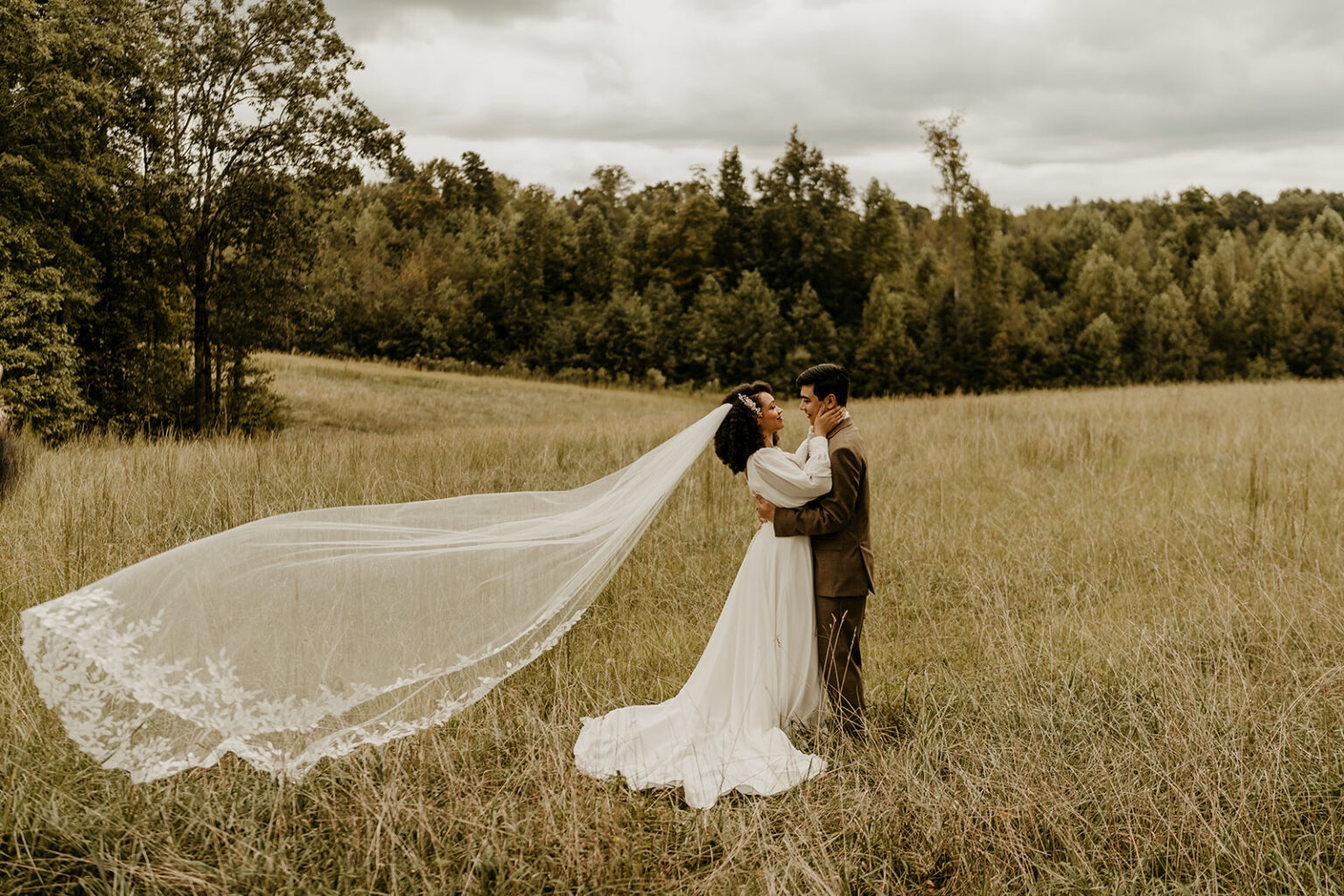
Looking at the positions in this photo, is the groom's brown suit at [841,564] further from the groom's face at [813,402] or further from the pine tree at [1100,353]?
the pine tree at [1100,353]

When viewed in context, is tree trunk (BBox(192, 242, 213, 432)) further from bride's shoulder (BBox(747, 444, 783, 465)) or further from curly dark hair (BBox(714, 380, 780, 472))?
bride's shoulder (BBox(747, 444, 783, 465))

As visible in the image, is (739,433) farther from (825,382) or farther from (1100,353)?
(1100,353)

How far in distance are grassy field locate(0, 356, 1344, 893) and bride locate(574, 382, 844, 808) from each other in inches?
9.7

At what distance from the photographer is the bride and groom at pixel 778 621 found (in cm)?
405

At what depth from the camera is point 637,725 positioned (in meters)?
4.26

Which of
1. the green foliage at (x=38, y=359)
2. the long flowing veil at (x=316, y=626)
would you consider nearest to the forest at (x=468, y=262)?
the green foliage at (x=38, y=359)

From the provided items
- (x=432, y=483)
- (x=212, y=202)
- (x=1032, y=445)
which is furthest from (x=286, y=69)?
(x=1032, y=445)

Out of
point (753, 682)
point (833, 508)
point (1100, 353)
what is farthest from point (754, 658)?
point (1100, 353)

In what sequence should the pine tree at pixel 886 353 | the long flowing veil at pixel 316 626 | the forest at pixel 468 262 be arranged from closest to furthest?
1. the long flowing veil at pixel 316 626
2. the forest at pixel 468 262
3. the pine tree at pixel 886 353

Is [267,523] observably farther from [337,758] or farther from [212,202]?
[212,202]

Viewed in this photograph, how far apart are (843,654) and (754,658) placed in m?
0.43

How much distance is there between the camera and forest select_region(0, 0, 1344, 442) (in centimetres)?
1892

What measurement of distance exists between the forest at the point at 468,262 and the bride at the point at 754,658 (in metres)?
17.3

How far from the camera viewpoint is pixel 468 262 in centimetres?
6794
